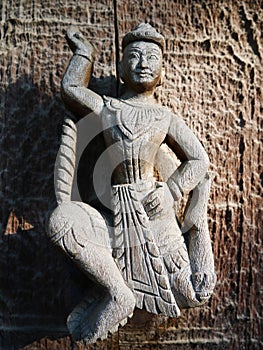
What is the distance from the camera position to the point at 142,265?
1001 millimetres

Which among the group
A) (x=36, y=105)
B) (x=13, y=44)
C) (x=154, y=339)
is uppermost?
(x=13, y=44)

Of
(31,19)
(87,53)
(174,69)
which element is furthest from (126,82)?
(31,19)

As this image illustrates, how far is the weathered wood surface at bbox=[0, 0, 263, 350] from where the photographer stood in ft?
3.85

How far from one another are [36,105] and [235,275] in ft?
1.71

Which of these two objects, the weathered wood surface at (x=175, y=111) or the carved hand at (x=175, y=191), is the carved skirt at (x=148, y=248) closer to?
the carved hand at (x=175, y=191)

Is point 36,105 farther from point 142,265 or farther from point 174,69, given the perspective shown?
point 142,265

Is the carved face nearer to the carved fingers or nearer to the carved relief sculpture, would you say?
the carved relief sculpture

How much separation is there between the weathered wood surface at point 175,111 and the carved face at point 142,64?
0.15 meters

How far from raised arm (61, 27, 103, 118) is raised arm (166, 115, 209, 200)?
0.14m

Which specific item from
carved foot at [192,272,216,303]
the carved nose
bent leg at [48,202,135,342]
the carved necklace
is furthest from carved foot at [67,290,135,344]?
the carved nose

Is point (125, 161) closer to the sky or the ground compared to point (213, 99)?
closer to the ground

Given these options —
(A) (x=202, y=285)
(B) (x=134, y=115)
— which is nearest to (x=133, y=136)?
(B) (x=134, y=115)

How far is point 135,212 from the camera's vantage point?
1.02m

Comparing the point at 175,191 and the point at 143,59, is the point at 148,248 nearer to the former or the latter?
the point at 175,191
